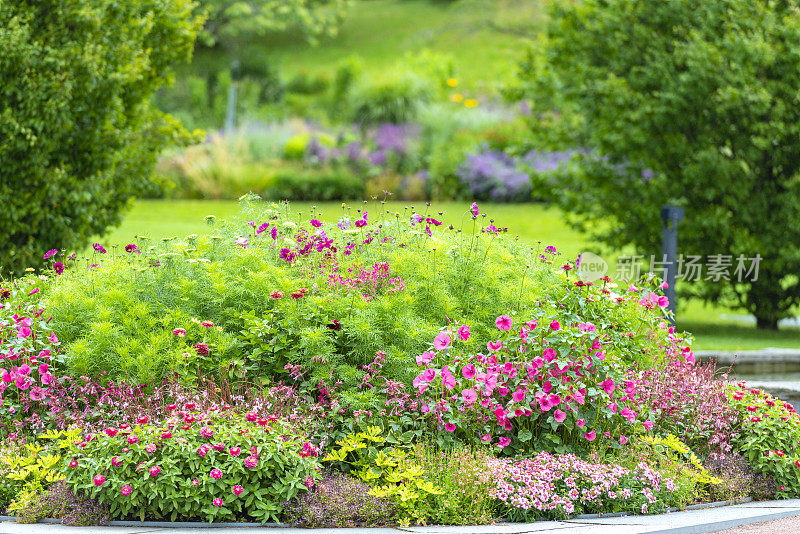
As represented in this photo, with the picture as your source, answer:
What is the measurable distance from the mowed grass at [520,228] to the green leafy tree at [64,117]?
4.19 ft

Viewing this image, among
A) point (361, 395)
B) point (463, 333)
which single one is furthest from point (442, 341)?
point (361, 395)

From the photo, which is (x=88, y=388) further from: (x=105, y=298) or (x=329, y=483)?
(x=329, y=483)

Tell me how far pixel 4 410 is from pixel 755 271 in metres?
8.13

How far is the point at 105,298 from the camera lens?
5.09 meters

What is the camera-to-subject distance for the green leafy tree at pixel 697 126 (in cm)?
972

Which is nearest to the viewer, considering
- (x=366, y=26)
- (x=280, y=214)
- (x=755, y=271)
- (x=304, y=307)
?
(x=304, y=307)

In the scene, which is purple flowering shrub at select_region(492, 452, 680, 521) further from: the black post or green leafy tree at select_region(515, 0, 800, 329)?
green leafy tree at select_region(515, 0, 800, 329)

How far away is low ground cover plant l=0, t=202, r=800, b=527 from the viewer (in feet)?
13.4

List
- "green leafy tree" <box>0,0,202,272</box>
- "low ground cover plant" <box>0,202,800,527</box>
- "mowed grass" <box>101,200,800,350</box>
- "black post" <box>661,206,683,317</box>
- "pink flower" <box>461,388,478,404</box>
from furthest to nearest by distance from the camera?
"mowed grass" <box>101,200,800,350</box> < "black post" <box>661,206,683,317</box> < "green leafy tree" <box>0,0,202,272</box> < "pink flower" <box>461,388,478,404</box> < "low ground cover plant" <box>0,202,800,527</box>

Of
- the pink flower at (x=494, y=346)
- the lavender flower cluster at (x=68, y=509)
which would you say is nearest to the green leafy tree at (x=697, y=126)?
the pink flower at (x=494, y=346)

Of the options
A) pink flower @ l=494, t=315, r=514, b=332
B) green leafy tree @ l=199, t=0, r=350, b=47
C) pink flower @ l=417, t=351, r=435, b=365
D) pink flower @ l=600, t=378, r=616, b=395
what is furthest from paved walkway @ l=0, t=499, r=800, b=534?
green leafy tree @ l=199, t=0, r=350, b=47

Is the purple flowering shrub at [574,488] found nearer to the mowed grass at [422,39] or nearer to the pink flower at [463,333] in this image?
the pink flower at [463,333]

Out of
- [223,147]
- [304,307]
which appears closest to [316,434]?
[304,307]

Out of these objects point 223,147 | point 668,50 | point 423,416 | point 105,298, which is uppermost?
point 668,50
